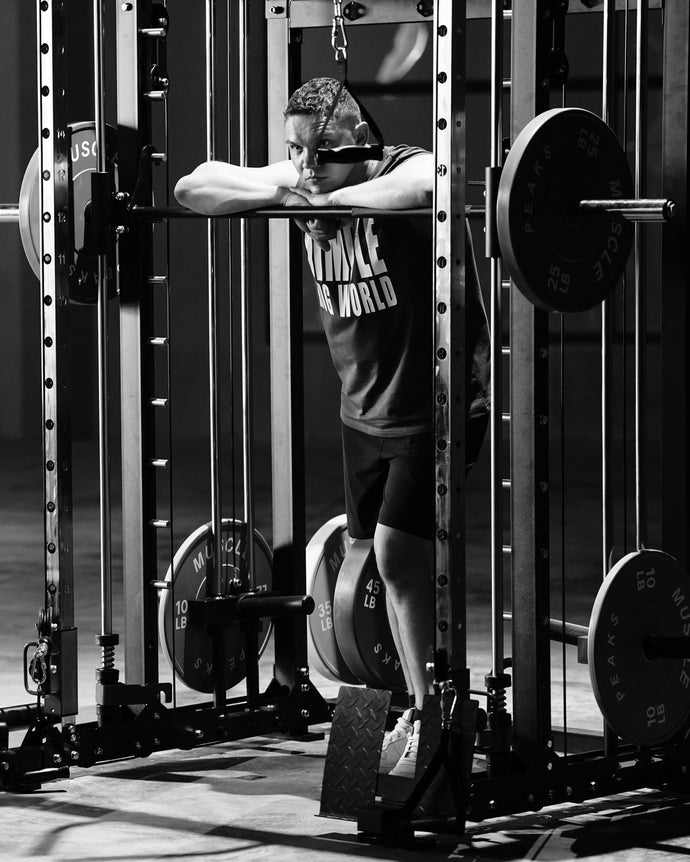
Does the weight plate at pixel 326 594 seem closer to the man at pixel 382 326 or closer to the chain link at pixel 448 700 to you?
the man at pixel 382 326

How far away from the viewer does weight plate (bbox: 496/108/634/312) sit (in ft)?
9.63

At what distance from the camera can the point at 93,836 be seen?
3.26 metres

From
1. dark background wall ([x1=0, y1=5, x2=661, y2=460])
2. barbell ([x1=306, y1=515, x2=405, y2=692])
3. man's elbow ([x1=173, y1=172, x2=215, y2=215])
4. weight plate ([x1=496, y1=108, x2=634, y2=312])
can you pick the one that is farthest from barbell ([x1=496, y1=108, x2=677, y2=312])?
dark background wall ([x1=0, y1=5, x2=661, y2=460])

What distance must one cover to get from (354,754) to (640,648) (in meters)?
0.61

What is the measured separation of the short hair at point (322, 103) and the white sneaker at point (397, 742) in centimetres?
129

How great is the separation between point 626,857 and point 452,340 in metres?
1.04

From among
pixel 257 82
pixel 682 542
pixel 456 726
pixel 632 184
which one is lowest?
pixel 456 726

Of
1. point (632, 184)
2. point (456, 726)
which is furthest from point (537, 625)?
point (632, 184)

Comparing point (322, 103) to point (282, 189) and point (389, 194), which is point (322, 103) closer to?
point (282, 189)

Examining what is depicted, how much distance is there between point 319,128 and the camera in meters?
3.51

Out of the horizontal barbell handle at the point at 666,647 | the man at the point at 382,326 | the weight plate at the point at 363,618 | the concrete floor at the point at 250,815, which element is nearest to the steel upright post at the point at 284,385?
the weight plate at the point at 363,618

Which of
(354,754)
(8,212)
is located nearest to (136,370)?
(8,212)

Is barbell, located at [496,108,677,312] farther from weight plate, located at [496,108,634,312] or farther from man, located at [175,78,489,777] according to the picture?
man, located at [175,78,489,777]

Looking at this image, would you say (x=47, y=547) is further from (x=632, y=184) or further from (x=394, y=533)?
(x=632, y=184)
